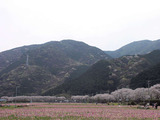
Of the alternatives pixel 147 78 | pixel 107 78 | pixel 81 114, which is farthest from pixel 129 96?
pixel 81 114

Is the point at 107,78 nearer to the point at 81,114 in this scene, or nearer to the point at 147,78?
the point at 147,78

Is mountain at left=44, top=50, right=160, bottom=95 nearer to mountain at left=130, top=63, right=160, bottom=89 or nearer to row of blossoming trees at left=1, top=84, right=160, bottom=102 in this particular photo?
mountain at left=130, top=63, right=160, bottom=89

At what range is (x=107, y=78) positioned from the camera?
140m

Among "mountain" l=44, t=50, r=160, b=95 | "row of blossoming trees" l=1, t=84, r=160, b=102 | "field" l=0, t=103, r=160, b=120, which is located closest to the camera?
"field" l=0, t=103, r=160, b=120

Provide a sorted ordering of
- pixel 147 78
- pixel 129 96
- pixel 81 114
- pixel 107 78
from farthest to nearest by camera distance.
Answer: pixel 107 78 < pixel 147 78 < pixel 129 96 < pixel 81 114

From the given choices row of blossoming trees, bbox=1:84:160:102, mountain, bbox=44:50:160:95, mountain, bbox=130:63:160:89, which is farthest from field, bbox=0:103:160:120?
mountain, bbox=44:50:160:95

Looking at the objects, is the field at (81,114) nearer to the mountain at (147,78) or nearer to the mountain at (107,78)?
the mountain at (147,78)

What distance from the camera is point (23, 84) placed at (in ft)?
503

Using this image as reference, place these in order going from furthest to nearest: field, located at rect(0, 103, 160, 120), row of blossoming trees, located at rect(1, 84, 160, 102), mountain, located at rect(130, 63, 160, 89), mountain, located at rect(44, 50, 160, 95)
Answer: mountain, located at rect(44, 50, 160, 95)
mountain, located at rect(130, 63, 160, 89)
row of blossoming trees, located at rect(1, 84, 160, 102)
field, located at rect(0, 103, 160, 120)

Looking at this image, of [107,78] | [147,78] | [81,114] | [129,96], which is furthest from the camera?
[107,78]

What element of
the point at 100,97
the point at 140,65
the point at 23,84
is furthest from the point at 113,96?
the point at 23,84

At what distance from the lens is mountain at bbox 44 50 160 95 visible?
423 ft

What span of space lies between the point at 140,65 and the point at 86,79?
141ft

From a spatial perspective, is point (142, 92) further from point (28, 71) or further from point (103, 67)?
point (28, 71)
